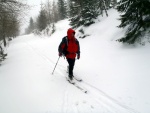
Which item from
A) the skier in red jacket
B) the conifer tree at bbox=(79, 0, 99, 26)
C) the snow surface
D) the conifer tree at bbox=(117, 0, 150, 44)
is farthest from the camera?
the conifer tree at bbox=(79, 0, 99, 26)

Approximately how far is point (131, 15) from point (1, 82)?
8617 millimetres

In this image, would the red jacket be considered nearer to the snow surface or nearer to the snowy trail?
the snow surface

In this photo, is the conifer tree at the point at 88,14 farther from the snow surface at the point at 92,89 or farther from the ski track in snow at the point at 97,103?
the ski track in snow at the point at 97,103

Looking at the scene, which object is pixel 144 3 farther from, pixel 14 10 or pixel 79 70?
pixel 14 10

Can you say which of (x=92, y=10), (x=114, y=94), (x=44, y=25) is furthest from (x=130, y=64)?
(x=44, y=25)

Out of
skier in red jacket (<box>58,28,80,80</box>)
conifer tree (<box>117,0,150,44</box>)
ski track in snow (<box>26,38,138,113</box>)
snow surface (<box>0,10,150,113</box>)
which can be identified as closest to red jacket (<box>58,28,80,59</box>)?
skier in red jacket (<box>58,28,80,80</box>)

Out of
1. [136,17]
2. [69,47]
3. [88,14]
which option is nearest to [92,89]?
[69,47]

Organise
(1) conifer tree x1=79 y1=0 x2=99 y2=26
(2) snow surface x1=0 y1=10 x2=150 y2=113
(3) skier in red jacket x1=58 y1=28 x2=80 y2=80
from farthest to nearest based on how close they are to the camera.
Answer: (1) conifer tree x1=79 y1=0 x2=99 y2=26 → (3) skier in red jacket x1=58 y1=28 x2=80 y2=80 → (2) snow surface x1=0 y1=10 x2=150 y2=113

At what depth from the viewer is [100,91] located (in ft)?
18.8

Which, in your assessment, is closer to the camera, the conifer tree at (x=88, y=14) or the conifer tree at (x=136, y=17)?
the conifer tree at (x=136, y=17)

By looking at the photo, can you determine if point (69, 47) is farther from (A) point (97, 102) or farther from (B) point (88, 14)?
(B) point (88, 14)

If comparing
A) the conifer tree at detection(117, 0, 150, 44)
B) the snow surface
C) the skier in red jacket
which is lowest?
the snow surface

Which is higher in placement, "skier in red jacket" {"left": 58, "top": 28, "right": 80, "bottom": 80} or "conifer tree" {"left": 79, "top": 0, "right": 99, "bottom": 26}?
"conifer tree" {"left": 79, "top": 0, "right": 99, "bottom": 26}

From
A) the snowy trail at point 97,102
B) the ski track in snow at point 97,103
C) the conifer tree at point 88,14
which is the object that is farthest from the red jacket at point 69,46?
the conifer tree at point 88,14
